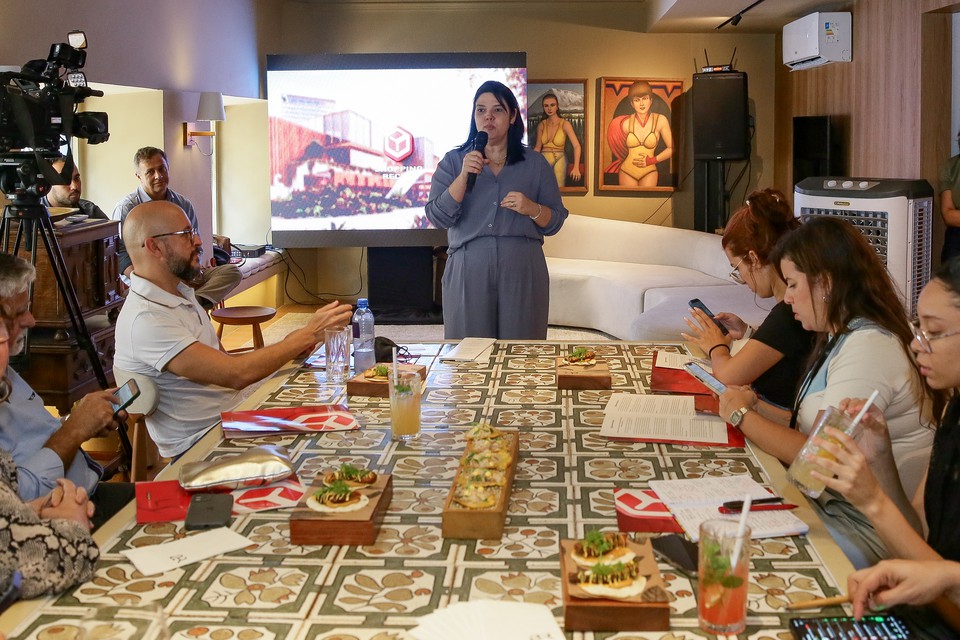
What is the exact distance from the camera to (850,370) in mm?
2143

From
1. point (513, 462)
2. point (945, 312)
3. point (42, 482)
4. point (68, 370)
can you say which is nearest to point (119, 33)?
point (68, 370)

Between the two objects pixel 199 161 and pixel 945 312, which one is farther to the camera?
pixel 199 161

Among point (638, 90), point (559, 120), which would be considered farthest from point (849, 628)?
point (638, 90)

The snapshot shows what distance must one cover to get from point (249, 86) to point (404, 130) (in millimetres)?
1251

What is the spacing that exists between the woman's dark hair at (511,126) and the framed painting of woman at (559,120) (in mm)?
4553

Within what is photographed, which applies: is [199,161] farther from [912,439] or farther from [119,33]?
[912,439]

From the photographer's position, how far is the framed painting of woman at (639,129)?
866 cm

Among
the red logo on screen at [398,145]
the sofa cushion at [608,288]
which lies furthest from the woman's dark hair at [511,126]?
the red logo on screen at [398,145]

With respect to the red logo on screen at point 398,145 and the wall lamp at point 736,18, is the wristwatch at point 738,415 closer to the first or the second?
the wall lamp at point 736,18

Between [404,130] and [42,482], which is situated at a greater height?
[404,130]

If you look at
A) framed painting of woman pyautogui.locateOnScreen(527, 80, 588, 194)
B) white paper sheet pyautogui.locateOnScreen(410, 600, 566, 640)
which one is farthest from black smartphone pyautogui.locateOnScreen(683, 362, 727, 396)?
framed painting of woman pyautogui.locateOnScreen(527, 80, 588, 194)

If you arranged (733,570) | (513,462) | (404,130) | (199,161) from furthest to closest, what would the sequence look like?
(404,130)
(199,161)
(513,462)
(733,570)

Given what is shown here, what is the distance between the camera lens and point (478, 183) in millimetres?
4082

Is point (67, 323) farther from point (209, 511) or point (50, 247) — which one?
point (209, 511)
